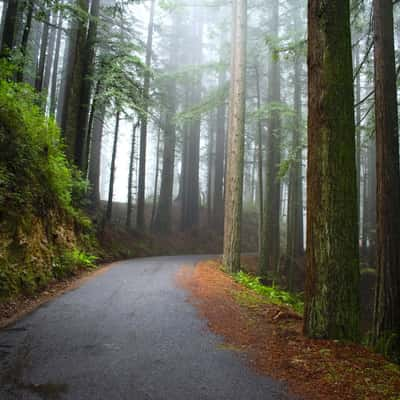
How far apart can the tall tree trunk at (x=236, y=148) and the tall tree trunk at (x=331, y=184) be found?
549cm

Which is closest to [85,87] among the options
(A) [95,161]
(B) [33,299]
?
(A) [95,161]

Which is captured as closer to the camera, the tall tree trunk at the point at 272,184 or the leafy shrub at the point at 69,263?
the leafy shrub at the point at 69,263

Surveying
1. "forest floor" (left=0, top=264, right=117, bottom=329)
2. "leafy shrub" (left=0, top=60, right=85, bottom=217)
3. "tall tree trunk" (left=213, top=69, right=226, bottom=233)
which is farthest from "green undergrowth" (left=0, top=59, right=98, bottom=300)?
"tall tree trunk" (left=213, top=69, right=226, bottom=233)

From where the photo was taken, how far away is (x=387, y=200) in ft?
20.2

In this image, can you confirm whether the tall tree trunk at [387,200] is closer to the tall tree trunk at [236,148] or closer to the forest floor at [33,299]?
the tall tree trunk at [236,148]

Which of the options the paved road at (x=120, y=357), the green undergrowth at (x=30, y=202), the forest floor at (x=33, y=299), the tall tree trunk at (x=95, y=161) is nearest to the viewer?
the paved road at (x=120, y=357)

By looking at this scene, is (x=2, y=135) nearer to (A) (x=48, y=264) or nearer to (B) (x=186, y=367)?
(A) (x=48, y=264)

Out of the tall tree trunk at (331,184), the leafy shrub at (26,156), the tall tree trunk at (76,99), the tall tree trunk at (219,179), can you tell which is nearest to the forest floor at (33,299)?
the leafy shrub at (26,156)

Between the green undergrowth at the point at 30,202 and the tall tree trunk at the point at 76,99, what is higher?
the tall tree trunk at the point at 76,99

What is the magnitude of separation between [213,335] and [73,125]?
35.4ft

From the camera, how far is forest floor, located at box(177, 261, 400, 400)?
9.40 ft

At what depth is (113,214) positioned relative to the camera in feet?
72.2

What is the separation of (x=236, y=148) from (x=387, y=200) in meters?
4.85

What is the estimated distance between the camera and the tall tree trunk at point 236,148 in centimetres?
966
